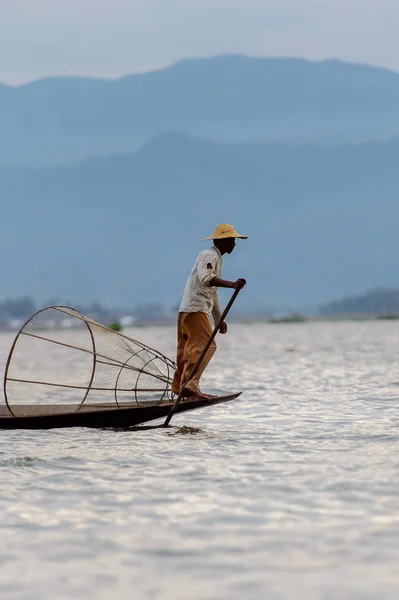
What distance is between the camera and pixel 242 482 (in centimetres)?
845

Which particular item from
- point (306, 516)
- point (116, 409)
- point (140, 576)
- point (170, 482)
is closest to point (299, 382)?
point (116, 409)

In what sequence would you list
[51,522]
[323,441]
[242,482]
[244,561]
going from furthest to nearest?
[323,441] → [242,482] → [51,522] → [244,561]

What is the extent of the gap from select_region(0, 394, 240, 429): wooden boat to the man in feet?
0.70

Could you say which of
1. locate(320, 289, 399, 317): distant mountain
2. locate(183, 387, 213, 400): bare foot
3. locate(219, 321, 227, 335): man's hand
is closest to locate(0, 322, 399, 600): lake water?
locate(183, 387, 213, 400): bare foot

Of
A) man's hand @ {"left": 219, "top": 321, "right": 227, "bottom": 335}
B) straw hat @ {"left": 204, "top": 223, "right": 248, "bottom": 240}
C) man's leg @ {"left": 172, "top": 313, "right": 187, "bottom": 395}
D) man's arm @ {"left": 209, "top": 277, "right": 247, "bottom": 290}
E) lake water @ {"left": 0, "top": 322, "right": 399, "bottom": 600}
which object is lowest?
lake water @ {"left": 0, "top": 322, "right": 399, "bottom": 600}

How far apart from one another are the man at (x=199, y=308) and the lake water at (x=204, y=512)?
2.23 ft

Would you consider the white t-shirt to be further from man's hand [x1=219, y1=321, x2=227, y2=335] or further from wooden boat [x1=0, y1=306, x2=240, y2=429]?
wooden boat [x1=0, y1=306, x2=240, y2=429]

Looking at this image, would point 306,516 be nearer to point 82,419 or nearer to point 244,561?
point 244,561

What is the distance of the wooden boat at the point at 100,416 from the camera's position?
1140 cm

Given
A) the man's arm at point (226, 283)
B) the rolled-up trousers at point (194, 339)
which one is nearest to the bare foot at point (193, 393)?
the rolled-up trousers at point (194, 339)

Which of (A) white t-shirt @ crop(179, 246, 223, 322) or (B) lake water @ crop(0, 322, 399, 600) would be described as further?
(A) white t-shirt @ crop(179, 246, 223, 322)

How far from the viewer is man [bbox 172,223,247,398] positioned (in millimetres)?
11789

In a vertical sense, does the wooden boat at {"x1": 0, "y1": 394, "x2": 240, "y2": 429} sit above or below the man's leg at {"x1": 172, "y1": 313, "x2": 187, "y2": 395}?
below

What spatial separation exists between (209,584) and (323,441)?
567cm
